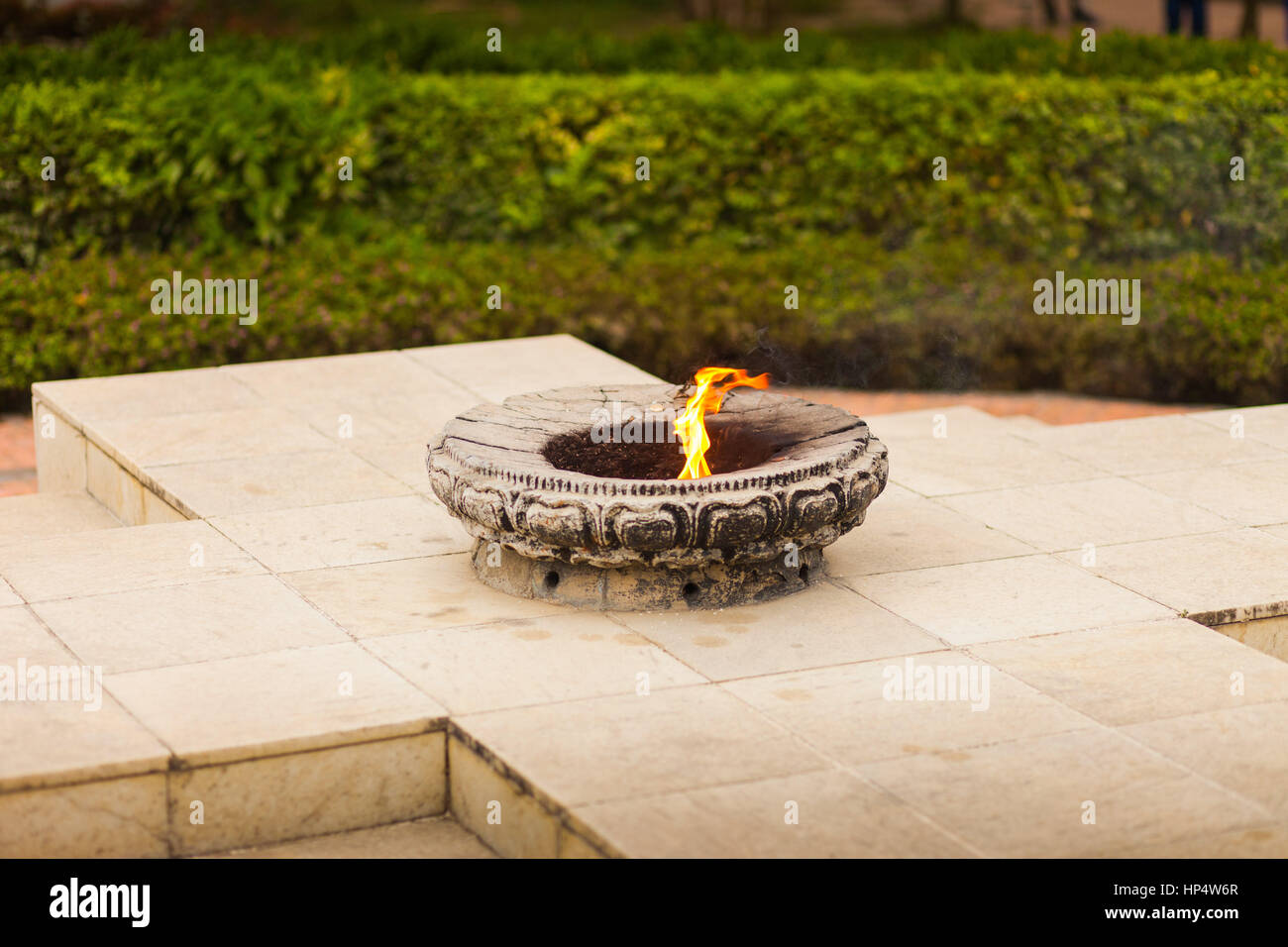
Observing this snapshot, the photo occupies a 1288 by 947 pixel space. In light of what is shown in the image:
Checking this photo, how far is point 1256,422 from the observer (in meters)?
8.41

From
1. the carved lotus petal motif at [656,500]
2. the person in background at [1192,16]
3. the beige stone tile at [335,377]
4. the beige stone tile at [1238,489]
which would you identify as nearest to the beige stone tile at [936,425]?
the beige stone tile at [1238,489]

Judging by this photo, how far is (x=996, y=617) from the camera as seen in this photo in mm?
6008

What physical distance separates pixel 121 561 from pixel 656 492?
2092 mm

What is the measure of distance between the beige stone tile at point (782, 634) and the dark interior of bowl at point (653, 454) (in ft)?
1.73

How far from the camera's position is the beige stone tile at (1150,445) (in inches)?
306

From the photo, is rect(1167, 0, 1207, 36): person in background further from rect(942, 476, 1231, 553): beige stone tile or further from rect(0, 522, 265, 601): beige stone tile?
rect(0, 522, 265, 601): beige stone tile

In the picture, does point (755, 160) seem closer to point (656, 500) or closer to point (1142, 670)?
point (656, 500)

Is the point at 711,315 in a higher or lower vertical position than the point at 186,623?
higher

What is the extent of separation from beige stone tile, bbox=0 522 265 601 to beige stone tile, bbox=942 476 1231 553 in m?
2.86

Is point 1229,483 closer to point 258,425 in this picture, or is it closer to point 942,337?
point 942,337

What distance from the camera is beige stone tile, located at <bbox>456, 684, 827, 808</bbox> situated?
481 cm

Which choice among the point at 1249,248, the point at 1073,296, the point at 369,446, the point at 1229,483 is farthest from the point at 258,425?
the point at 1249,248

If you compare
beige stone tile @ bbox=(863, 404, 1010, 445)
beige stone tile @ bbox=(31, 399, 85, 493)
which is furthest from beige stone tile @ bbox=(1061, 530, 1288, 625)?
beige stone tile @ bbox=(31, 399, 85, 493)

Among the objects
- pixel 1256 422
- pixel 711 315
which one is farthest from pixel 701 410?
pixel 711 315
